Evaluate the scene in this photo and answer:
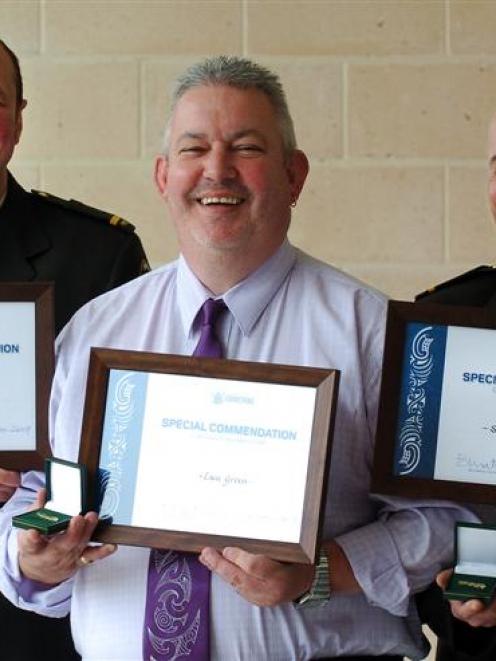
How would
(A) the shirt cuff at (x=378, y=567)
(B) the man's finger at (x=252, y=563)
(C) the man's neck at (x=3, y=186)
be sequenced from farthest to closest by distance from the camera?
(C) the man's neck at (x=3, y=186) < (A) the shirt cuff at (x=378, y=567) < (B) the man's finger at (x=252, y=563)

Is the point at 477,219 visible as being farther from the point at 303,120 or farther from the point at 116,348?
the point at 116,348

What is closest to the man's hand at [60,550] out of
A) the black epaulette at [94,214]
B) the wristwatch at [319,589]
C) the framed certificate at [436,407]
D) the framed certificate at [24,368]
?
the framed certificate at [24,368]

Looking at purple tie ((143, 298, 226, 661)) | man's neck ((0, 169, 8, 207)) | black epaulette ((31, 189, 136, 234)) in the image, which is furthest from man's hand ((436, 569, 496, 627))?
man's neck ((0, 169, 8, 207))

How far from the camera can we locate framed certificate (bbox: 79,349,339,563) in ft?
4.93

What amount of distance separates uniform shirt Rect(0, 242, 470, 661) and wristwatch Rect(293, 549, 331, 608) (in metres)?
0.03

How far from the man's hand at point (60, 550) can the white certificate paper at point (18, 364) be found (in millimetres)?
141

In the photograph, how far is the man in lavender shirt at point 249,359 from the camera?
159 cm

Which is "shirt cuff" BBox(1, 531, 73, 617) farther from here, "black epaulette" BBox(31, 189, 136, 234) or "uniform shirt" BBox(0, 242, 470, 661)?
"black epaulette" BBox(31, 189, 136, 234)

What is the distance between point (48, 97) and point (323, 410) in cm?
189

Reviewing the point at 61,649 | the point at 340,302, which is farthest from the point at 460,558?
the point at 61,649

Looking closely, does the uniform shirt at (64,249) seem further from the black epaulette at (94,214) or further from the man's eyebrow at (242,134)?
the man's eyebrow at (242,134)

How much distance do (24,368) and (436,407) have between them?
24.0 inches

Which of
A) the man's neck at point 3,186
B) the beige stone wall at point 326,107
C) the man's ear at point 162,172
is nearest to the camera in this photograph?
the man's ear at point 162,172

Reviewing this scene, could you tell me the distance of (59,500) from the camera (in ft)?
5.23
